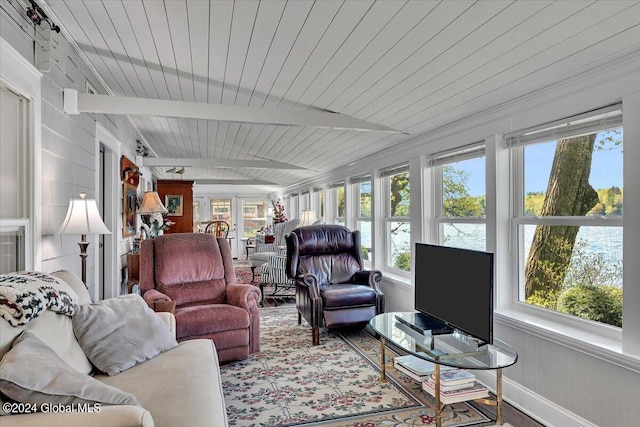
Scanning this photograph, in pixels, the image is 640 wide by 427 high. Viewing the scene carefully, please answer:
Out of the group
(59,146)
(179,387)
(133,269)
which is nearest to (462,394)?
(179,387)

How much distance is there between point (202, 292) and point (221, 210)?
8.96m

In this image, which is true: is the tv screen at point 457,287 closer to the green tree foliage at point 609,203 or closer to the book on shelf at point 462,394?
the book on shelf at point 462,394

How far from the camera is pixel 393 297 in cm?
438

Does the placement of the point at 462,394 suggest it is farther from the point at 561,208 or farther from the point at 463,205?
the point at 463,205

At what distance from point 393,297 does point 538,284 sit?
188 cm

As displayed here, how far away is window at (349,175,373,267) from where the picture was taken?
5473 mm

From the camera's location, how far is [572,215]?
239 centimetres

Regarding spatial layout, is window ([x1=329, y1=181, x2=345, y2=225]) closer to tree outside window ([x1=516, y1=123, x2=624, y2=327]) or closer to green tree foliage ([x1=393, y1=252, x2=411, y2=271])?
green tree foliage ([x1=393, y1=252, x2=411, y2=271])

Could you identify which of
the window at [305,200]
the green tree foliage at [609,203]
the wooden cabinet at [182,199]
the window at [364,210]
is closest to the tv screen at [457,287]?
the green tree foliage at [609,203]

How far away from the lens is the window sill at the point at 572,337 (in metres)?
1.94

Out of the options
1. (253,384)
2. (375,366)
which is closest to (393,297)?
(375,366)

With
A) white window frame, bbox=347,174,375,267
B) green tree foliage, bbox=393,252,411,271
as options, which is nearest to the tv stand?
green tree foliage, bbox=393,252,411,271

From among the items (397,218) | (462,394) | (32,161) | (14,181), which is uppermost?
(32,161)

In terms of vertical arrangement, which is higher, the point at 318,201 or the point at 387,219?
the point at 318,201
